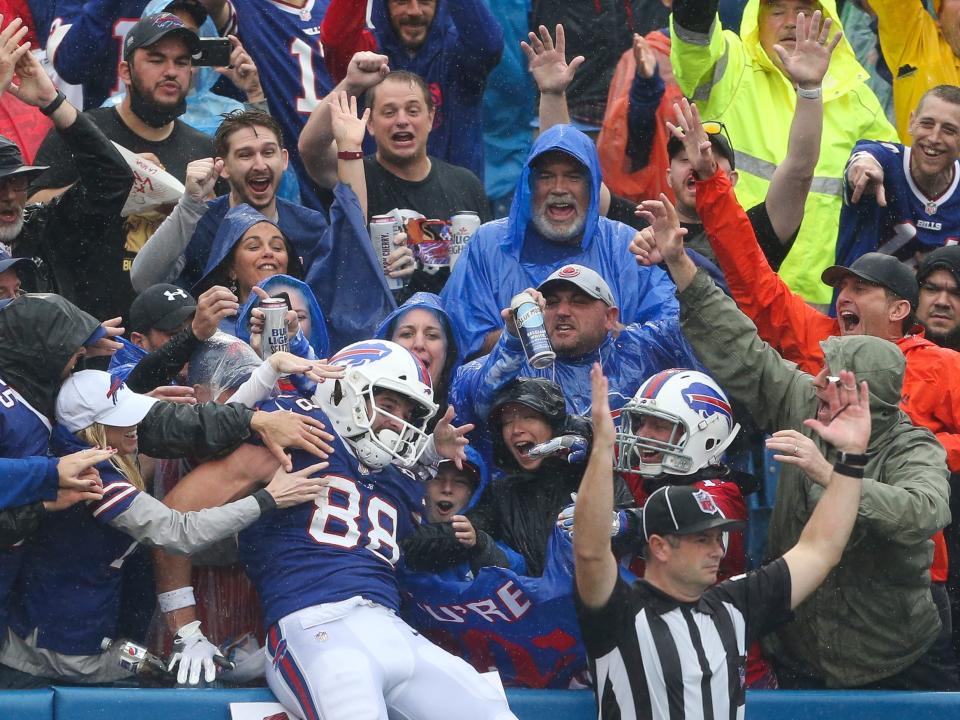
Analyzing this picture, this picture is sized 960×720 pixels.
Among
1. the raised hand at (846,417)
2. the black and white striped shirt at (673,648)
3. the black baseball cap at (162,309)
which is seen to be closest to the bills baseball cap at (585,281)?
the raised hand at (846,417)

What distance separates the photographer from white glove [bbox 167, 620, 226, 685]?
20.1ft

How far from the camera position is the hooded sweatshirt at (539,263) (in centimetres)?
759

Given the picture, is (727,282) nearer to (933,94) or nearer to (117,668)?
(933,94)

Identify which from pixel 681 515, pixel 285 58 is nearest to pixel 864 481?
pixel 681 515

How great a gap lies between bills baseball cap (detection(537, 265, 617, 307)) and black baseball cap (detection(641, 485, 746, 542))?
4.65 feet

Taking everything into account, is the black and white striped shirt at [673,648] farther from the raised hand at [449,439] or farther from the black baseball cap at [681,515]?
the raised hand at [449,439]

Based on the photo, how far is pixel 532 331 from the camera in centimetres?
666

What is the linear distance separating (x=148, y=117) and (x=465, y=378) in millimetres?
2345

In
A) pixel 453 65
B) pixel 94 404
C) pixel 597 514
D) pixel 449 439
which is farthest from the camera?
pixel 453 65

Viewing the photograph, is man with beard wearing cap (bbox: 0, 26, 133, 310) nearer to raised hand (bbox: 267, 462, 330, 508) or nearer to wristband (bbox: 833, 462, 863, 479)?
raised hand (bbox: 267, 462, 330, 508)

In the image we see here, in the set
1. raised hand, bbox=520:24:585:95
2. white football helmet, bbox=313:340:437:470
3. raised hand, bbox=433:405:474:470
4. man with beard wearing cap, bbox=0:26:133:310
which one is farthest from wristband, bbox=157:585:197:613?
raised hand, bbox=520:24:585:95

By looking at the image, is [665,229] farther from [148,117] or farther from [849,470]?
[148,117]

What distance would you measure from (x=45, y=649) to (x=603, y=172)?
169 inches

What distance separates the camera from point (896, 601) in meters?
6.35
